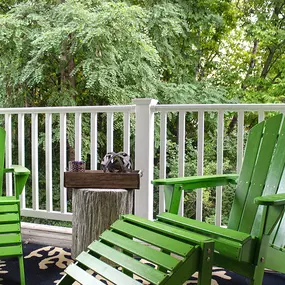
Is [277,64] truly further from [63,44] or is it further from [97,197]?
[97,197]

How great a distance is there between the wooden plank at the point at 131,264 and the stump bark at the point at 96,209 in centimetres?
50

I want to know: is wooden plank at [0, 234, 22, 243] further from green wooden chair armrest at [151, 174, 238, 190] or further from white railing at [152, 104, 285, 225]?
white railing at [152, 104, 285, 225]

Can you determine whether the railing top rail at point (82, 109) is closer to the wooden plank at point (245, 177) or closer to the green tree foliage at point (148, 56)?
the wooden plank at point (245, 177)

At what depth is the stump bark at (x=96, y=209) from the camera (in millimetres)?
2260

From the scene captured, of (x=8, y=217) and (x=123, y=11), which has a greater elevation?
(x=123, y=11)

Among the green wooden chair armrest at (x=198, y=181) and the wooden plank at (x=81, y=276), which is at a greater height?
the green wooden chair armrest at (x=198, y=181)

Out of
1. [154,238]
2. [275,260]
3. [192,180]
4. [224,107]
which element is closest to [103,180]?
[192,180]

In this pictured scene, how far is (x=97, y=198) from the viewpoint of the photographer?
227cm

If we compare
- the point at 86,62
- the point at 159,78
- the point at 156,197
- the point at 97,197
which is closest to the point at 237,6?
the point at 159,78

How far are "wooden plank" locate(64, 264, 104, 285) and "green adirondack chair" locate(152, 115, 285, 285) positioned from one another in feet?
1.66

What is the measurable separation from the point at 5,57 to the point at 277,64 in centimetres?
570

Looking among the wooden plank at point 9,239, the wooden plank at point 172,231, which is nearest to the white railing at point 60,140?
the wooden plank at point 9,239

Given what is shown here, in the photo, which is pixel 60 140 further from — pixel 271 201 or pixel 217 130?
pixel 271 201

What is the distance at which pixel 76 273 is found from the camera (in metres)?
1.62
